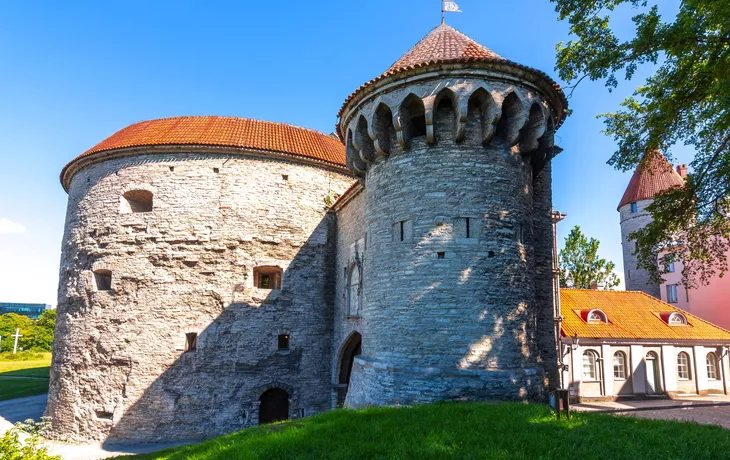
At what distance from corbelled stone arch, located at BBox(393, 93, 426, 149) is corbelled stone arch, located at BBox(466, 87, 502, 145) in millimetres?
1009

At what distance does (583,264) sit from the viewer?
96.8 ft

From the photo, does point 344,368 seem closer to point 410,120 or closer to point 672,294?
point 410,120

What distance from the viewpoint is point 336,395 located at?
1543 cm

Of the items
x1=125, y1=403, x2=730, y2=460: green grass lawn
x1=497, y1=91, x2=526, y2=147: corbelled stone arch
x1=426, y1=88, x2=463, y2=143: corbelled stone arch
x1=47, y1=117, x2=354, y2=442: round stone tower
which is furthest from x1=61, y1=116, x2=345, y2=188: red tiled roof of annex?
x1=125, y1=403, x2=730, y2=460: green grass lawn

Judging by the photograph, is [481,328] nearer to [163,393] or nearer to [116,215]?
[163,393]

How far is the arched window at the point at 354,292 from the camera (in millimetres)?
13752

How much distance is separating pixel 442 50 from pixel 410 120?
177 cm

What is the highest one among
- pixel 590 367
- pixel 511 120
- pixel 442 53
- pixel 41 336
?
pixel 442 53

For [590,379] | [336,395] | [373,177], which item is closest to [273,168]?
[373,177]

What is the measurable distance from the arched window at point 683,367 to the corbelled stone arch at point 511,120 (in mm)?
15206

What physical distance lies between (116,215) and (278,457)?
13222 millimetres

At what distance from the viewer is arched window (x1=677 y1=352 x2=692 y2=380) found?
18.7 metres

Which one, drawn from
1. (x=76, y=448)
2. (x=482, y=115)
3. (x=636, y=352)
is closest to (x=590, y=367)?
(x=636, y=352)

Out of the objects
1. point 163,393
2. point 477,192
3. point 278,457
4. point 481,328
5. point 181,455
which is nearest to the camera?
point 278,457
